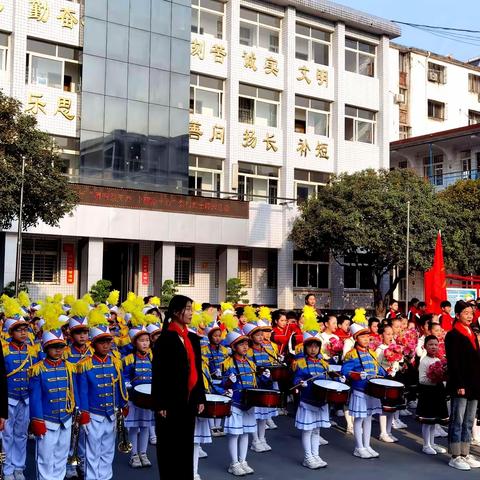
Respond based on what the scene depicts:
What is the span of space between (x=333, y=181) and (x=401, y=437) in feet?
57.9

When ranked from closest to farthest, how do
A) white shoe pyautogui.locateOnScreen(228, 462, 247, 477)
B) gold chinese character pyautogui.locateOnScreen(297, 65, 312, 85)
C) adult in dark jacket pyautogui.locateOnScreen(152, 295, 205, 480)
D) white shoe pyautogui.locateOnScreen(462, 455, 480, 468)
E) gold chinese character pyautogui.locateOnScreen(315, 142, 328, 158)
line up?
adult in dark jacket pyautogui.locateOnScreen(152, 295, 205, 480) → white shoe pyautogui.locateOnScreen(228, 462, 247, 477) → white shoe pyautogui.locateOnScreen(462, 455, 480, 468) → gold chinese character pyautogui.locateOnScreen(297, 65, 312, 85) → gold chinese character pyautogui.locateOnScreen(315, 142, 328, 158)

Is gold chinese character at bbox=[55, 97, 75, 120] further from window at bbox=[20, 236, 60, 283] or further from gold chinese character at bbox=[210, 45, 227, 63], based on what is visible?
gold chinese character at bbox=[210, 45, 227, 63]

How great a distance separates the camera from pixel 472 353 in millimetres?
8234

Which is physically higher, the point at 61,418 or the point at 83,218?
the point at 83,218

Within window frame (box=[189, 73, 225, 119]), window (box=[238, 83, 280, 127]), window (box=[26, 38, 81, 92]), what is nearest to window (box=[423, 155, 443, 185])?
window (box=[238, 83, 280, 127])

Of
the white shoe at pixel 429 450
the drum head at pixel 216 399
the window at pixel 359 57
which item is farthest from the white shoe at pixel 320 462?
the window at pixel 359 57

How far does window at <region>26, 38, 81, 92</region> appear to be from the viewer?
80.9 ft

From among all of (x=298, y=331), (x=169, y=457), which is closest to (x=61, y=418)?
(x=169, y=457)

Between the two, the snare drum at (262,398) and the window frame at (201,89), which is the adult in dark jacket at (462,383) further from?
the window frame at (201,89)

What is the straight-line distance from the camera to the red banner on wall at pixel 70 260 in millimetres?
25719

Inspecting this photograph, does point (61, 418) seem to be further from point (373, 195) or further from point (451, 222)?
point (451, 222)

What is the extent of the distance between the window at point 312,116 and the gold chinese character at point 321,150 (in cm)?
61

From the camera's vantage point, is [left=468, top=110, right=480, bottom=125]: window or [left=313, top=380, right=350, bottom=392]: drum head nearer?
[left=313, top=380, right=350, bottom=392]: drum head

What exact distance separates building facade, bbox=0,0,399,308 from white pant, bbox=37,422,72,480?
55.8ft
